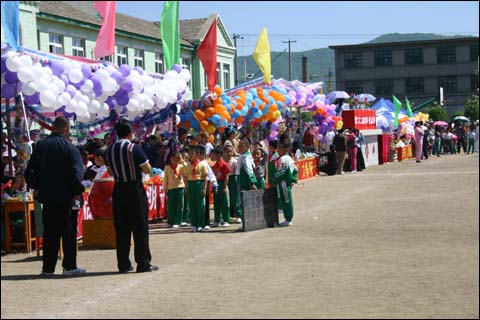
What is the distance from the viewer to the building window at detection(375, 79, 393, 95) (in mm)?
91606

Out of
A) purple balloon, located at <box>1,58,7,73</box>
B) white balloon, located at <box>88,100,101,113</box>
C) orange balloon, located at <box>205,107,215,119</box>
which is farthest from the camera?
orange balloon, located at <box>205,107,215,119</box>

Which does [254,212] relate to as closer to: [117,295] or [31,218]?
[31,218]

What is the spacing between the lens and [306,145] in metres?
27.7

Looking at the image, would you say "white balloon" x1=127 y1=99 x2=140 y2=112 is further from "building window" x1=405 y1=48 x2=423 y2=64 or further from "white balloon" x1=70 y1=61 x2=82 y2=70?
"building window" x1=405 y1=48 x2=423 y2=64

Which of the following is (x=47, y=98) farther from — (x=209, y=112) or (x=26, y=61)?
(x=209, y=112)

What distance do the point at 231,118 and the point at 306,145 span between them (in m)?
7.38

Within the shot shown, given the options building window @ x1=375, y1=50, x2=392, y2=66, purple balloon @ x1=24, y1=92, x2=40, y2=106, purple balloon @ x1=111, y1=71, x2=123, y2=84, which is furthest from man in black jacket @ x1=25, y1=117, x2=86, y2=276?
building window @ x1=375, y1=50, x2=392, y2=66

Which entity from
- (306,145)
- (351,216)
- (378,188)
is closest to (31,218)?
(351,216)

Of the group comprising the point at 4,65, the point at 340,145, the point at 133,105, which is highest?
the point at 4,65

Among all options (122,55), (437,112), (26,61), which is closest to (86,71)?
(26,61)

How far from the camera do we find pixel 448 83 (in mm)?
90875

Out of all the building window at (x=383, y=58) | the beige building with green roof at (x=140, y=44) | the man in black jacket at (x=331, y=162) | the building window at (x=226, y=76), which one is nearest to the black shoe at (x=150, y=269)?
the beige building with green roof at (x=140, y=44)

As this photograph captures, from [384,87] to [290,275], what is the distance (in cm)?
8590

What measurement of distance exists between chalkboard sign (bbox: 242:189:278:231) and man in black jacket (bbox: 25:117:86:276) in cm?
417
